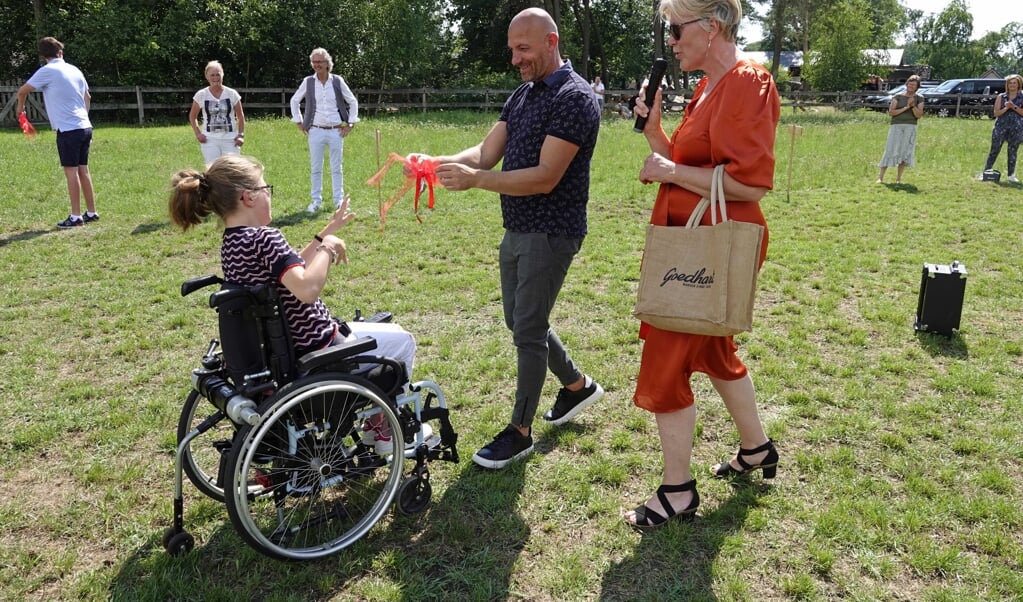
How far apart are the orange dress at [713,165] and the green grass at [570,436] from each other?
2.12 ft

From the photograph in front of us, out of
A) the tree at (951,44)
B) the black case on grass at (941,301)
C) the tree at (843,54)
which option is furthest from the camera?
the tree at (951,44)

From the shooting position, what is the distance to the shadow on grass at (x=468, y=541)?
2.72 m

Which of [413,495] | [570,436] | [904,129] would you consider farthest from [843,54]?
[413,495]

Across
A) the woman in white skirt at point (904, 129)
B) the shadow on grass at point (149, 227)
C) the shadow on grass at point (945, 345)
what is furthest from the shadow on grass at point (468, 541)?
the woman in white skirt at point (904, 129)

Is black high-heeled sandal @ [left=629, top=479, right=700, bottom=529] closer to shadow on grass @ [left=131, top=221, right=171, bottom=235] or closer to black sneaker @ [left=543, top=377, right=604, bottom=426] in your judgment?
black sneaker @ [left=543, top=377, right=604, bottom=426]

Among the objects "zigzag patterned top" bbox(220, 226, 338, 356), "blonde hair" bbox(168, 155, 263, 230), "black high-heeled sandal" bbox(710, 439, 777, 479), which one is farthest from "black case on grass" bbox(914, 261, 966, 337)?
"blonde hair" bbox(168, 155, 263, 230)

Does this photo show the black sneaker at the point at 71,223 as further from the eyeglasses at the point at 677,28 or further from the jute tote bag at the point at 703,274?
the eyeglasses at the point at 677,28

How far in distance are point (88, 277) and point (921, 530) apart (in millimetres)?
6558

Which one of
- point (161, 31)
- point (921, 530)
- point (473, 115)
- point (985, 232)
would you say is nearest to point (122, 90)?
point (161, 31)

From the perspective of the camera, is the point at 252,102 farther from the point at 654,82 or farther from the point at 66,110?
the point at 654,82

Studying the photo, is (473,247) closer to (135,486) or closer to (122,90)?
(135,486)

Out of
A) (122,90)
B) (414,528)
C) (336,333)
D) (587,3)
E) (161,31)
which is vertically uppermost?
(587,3)

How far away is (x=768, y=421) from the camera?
4023 millimetres

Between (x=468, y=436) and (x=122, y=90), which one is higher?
(x=122, y=90)
